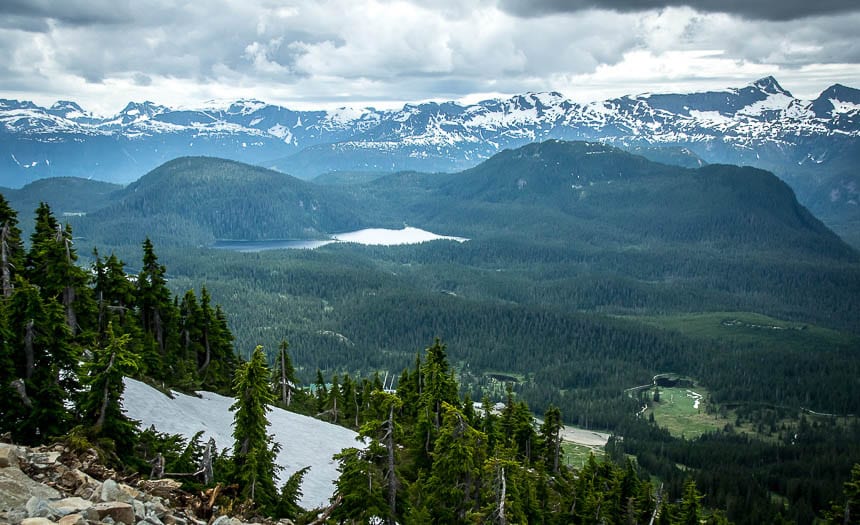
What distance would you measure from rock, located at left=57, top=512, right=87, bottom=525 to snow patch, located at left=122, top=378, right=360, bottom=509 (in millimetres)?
19568

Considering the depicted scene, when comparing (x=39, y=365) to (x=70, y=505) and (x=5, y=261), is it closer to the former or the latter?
(x=70, y=505)

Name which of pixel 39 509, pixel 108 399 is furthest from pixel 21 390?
pixel 39 509

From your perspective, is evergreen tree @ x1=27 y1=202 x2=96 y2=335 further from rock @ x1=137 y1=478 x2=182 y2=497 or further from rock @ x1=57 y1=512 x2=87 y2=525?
rock @ x1=57 y1=512 x2=87 y2=525

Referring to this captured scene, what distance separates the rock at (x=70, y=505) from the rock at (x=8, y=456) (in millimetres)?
3324

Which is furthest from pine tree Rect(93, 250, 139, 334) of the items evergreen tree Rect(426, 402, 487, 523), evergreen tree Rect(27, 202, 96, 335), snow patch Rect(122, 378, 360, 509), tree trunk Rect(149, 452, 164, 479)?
evergreen tree Rect(426, 402, 487, 523)

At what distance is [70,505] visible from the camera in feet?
55.9

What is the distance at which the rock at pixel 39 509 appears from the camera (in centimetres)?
1602

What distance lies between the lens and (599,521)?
51625 millimetres

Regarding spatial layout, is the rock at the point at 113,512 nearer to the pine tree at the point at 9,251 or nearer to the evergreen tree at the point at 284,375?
the pine tree at the point at 9,251

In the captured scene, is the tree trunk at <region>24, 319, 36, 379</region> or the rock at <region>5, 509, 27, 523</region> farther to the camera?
the tree trunk at <region>24, 319, 36, 379</region>

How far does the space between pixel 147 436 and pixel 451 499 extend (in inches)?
573

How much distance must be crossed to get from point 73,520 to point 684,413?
149 metres

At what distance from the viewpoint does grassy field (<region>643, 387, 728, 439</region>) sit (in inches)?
5325

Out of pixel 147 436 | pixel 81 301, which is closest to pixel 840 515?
pixel 147 436
